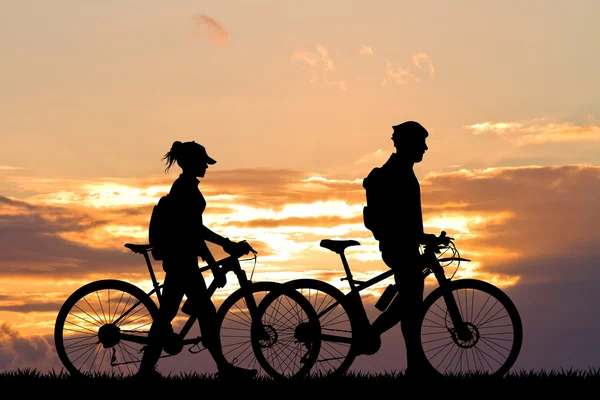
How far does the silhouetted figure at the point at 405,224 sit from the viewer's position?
11570 millimetres

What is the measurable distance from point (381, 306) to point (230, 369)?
6.48 ft

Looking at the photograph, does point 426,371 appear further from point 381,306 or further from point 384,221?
point 384,221

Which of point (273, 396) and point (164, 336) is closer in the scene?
point (273, 396)

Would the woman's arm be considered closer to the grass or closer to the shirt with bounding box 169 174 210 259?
the shirt with bounding box 169 174 210 259

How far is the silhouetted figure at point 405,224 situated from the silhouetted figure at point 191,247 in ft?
5.78

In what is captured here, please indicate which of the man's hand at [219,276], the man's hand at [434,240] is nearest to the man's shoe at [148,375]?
the man's hand at [219,276]

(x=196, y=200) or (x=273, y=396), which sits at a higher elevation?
(x=196, y=200)

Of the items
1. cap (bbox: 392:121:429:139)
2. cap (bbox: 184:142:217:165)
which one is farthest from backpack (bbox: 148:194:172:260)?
cap (bbox: 392:121:429:139)

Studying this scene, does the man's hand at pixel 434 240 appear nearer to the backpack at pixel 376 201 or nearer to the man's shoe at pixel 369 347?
the backpack at pixel 376 201

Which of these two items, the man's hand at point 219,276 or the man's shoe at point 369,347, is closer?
the man's shoe at point 369,347

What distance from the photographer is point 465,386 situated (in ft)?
36.5

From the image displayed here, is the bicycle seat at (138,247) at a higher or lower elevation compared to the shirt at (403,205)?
lower

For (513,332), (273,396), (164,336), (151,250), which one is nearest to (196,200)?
(151,250)

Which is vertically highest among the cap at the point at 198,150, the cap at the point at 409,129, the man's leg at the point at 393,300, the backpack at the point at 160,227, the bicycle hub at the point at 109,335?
the cap at the point at 409,129
